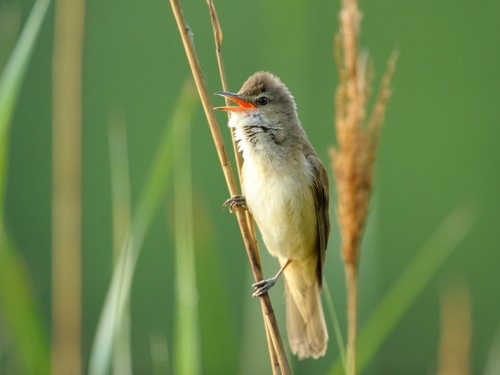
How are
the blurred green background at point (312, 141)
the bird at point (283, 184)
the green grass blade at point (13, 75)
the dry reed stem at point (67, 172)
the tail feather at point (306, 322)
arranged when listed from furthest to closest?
the blurred green background at point (312, 141), the tail feather at point (306, 322), the bird at point (283, 184), the dry reed stem at point (67, 172), the green grass blade at point (13, 75)

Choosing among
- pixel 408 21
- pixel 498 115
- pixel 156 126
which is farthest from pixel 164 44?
pixel 498 115

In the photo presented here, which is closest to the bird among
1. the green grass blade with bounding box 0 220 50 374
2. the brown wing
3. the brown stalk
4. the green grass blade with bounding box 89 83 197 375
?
the brown wing

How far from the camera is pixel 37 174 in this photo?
6930 millimetres

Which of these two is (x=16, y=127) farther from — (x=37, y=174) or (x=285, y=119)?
(x=285, y=119)

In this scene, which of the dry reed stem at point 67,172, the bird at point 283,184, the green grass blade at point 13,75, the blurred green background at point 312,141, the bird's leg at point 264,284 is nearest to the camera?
the green grass blade at point 13,75

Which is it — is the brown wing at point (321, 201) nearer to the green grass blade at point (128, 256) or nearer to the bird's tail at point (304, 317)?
the bird's tail at point (304, 317)

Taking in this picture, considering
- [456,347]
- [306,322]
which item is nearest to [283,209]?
[306,322]

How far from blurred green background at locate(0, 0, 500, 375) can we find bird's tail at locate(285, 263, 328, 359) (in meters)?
2.44

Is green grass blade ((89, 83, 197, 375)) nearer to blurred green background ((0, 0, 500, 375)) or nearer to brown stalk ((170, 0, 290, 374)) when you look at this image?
brown stalk ((170, 0, 290, 374))

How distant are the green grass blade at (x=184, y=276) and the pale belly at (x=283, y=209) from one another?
0.61 m

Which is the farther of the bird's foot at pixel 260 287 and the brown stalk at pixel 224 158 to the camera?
the bird's foot at pixel 260 287

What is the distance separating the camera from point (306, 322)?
361 cm

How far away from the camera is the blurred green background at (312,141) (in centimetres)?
670

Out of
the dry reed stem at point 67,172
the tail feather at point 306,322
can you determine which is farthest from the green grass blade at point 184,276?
the tail feather at point 306,322
